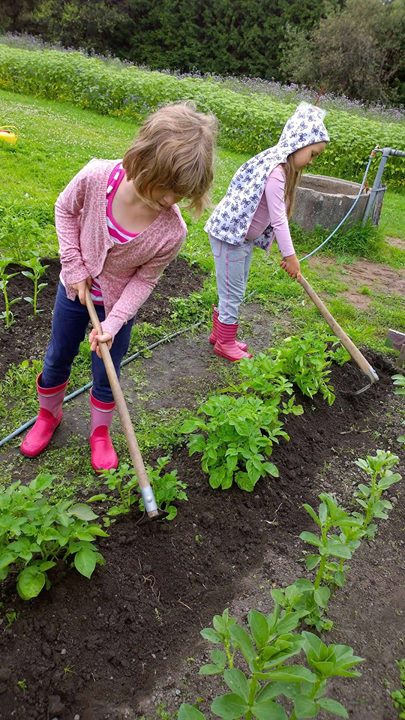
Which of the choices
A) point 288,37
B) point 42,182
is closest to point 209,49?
point 288,37

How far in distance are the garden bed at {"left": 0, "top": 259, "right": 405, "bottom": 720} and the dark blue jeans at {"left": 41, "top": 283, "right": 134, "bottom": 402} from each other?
48cm

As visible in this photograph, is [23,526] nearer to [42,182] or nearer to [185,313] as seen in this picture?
[185,313]

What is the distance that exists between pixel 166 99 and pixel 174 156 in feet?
39.8

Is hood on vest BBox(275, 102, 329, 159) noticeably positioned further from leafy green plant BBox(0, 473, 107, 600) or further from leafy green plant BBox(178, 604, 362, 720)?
leafy green plant BBox(178, 604, 362, 720)

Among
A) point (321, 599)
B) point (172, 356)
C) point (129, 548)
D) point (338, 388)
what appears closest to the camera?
point (321, 599)

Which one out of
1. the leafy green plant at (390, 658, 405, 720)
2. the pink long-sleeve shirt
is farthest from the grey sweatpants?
the leafy green plant at (390, 658, 405, 720)

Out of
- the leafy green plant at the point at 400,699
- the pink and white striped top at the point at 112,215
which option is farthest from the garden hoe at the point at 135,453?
the leafy green plant at the point at 400,699

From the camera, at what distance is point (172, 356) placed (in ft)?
12.8

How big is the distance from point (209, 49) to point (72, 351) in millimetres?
28138

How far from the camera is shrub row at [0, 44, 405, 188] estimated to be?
1072 centimetres

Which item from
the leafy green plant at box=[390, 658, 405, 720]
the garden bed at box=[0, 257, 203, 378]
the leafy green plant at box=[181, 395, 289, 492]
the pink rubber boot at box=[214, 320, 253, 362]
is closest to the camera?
the leafy green plant at box=[390, 658, 405, 720]

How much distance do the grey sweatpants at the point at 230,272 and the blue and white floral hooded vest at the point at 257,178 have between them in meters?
0.08

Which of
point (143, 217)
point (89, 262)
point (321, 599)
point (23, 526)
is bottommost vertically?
point (321, 599)

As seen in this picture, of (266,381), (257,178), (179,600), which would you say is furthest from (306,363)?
(179,600)
